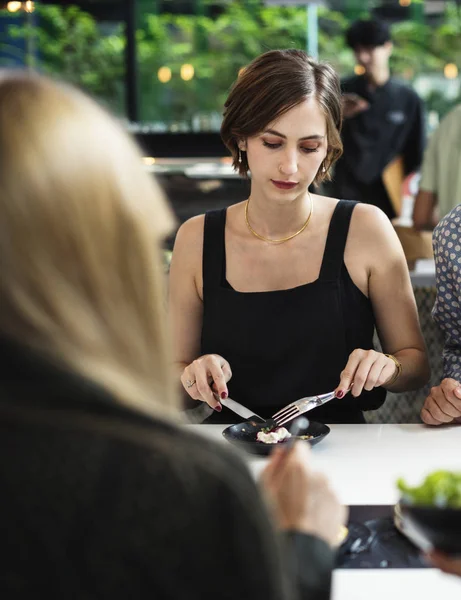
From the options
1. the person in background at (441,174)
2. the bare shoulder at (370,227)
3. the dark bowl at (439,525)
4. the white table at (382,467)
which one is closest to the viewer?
the dark bowl at (439,525)

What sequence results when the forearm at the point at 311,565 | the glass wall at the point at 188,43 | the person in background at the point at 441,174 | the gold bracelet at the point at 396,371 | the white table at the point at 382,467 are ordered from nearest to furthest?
1. the forearm at the point at 311,565
2. the white table at the point at 382,467
3. the gold bracelet at the point at 396,371
4. the person in background at the point at 441,174
5. the glass wall at the point at 188,43

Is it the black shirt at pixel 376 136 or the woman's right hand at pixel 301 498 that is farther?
the black shirt at pixel 376 136

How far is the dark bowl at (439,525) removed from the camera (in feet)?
3.34

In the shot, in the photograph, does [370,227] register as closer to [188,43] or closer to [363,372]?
[363,372]

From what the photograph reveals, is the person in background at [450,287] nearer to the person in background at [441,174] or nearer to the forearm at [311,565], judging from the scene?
the forearm at [311,565]

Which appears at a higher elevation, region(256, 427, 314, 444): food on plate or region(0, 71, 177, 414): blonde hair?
region(0, 71, 177, 414): blonde hair

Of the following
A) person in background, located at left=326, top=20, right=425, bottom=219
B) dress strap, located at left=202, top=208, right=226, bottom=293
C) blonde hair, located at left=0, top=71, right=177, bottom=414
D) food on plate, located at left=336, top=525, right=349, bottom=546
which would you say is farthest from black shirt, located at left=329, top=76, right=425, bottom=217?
blonde hair, located at left=0, top=71, right=177, bottom=414

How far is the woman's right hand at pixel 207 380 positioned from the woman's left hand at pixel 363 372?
24cm

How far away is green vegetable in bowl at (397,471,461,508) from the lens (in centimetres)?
107

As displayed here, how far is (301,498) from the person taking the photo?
0.95 meters

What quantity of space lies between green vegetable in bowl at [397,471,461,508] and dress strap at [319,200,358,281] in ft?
3.37

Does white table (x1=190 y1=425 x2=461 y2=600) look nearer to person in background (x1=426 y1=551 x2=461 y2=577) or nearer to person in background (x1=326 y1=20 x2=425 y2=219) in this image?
person in background (x1=426 y1=551 x2=461 y2=577)

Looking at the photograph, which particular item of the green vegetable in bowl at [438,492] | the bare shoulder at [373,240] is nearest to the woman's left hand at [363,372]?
the bare shoulder at [373,240]

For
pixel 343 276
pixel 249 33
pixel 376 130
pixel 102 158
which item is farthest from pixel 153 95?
pixel 102 158
